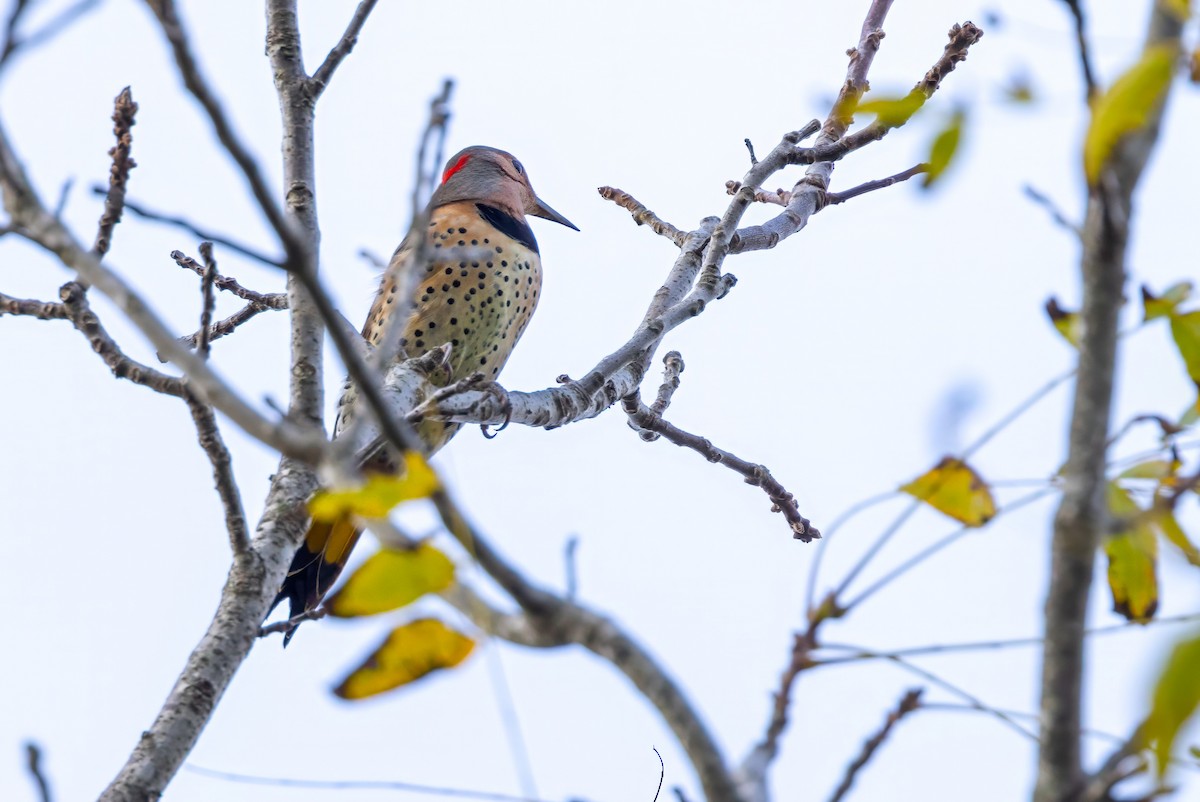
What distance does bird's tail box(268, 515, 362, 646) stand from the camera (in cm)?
409

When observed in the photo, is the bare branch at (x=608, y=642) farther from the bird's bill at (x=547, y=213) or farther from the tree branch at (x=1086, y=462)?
the bird's bill at (x=547, y=213)

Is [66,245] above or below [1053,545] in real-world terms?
above

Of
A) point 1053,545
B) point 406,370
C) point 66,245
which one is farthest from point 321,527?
point 1053,545

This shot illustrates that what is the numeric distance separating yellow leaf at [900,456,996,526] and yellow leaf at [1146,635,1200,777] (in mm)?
551

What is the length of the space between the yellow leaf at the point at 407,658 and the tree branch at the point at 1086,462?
0.52 metres

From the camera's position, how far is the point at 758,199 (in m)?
4.17

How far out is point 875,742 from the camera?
1.26 m

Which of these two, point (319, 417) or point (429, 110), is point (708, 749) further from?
point (319, 417)

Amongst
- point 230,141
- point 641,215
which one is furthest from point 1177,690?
point 641,215

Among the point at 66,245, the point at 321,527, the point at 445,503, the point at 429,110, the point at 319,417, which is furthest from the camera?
the point at 321,527

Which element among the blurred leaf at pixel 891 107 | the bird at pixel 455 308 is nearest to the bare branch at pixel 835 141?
the bird at pixel 455 308

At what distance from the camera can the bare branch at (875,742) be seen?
1196 millimetres

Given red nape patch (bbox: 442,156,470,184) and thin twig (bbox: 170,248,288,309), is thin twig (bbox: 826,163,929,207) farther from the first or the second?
red nape patch (bbox: 442,156,470,184)

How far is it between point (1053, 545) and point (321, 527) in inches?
124
